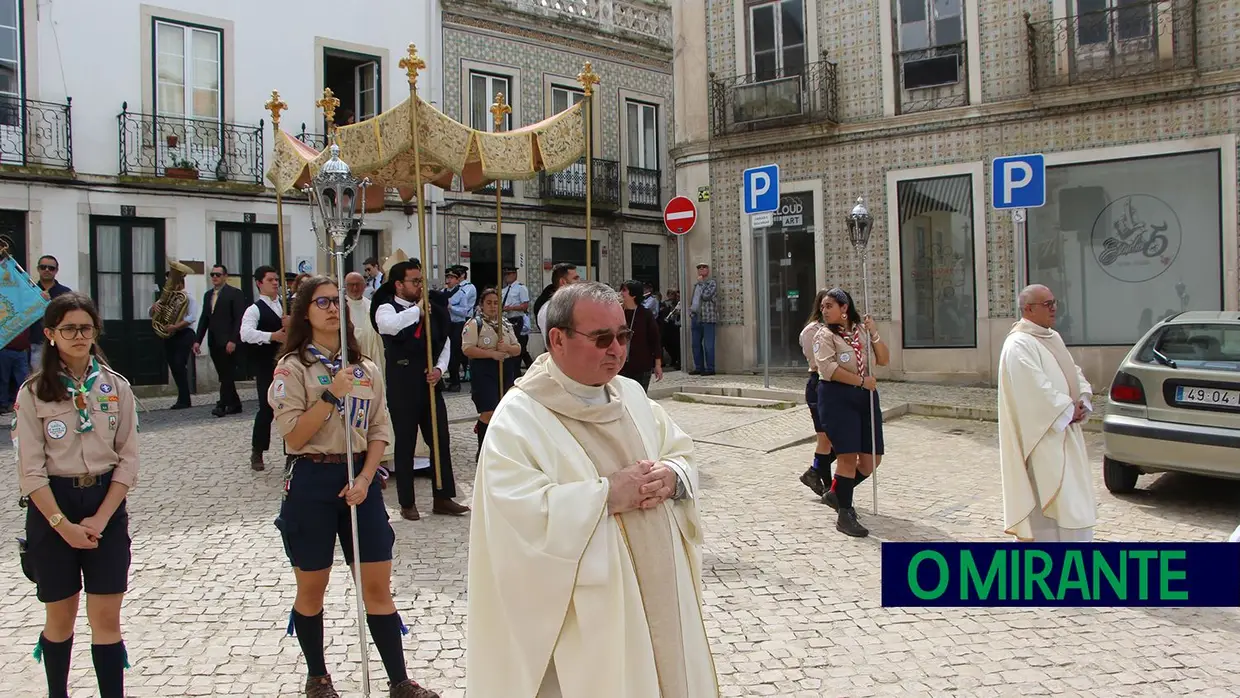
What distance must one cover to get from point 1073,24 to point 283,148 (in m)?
11.6

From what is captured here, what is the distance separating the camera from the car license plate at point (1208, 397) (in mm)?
7059

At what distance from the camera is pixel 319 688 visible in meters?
3.98

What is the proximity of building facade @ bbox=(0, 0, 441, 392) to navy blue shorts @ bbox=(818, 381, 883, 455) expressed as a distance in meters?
12.9

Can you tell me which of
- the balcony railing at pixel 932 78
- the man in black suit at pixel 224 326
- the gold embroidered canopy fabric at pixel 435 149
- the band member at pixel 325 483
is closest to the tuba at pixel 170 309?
the man in black suit at pixel 224 326

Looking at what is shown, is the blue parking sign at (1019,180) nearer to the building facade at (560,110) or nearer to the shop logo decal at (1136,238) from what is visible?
the shop logo decal at (1136,238)

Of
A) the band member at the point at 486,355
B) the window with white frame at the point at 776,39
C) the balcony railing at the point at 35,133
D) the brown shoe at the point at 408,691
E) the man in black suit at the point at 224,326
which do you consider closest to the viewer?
the brown shoe at the point at 408,691

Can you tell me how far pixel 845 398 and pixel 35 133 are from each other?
1449 centimetres

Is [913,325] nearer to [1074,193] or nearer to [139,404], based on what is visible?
[1074,193]

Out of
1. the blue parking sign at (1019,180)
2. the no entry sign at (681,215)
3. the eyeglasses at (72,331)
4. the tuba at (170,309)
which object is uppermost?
the no entry sign at (681,215)

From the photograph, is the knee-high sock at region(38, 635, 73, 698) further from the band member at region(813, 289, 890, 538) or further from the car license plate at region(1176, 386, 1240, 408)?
the car license plate at region(1176, 386, 1240, 408)

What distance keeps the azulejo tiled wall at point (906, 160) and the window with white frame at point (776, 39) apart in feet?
4.73

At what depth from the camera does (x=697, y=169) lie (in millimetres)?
17938

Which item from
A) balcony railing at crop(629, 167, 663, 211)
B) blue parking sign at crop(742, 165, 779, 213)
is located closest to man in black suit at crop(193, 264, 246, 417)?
blue parking sign at crop(742, 165, 779, 213)

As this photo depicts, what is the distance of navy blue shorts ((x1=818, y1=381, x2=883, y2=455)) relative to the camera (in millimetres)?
6848
